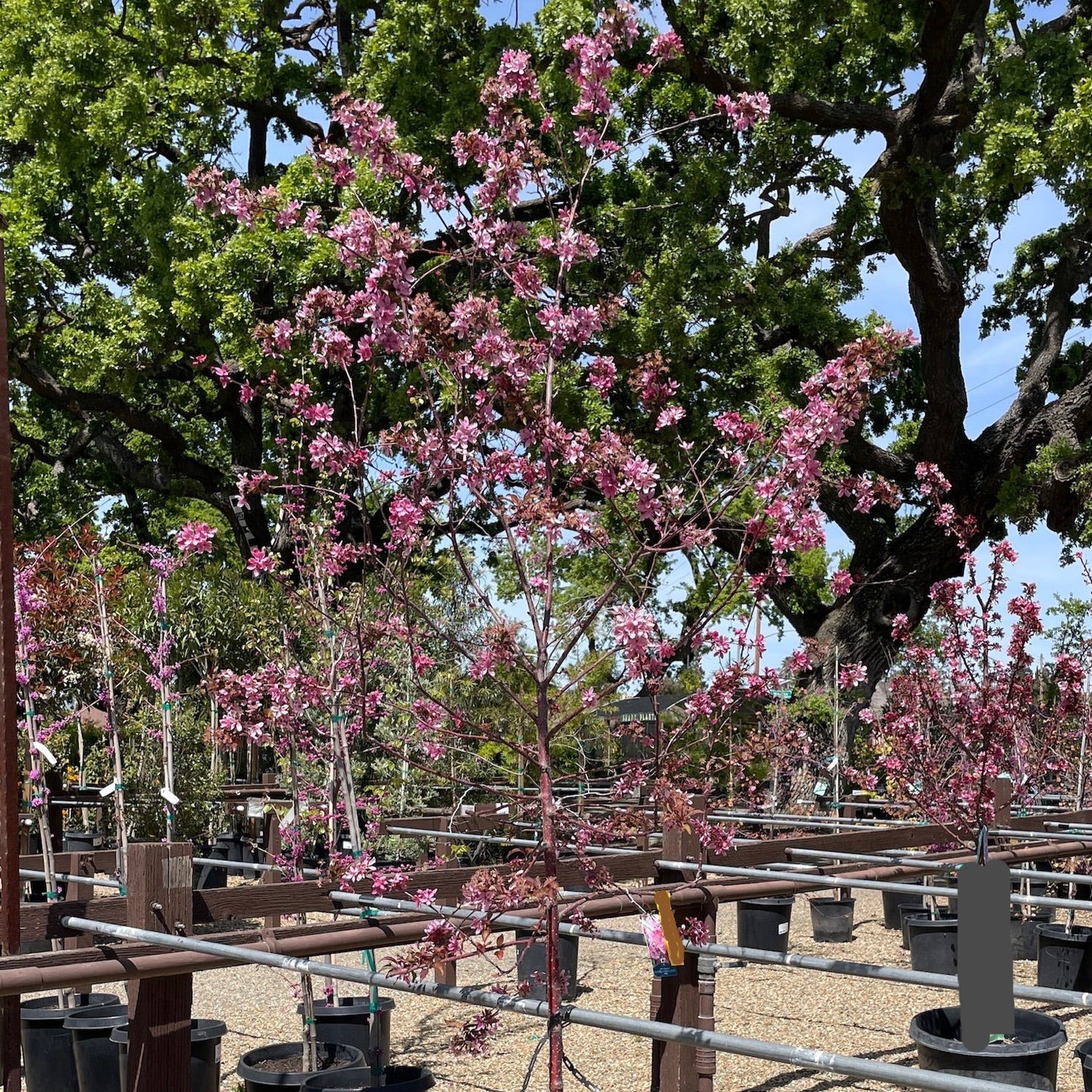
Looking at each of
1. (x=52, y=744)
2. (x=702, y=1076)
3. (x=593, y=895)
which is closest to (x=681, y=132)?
(x=52, y=744)

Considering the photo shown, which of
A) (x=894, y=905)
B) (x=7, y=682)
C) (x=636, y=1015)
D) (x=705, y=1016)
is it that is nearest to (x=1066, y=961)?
(x=636, y=1015)

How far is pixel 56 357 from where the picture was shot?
18.0 meters

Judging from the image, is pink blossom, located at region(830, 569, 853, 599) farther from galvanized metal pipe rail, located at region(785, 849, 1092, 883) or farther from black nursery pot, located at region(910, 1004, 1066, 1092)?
black nursery pot, located at region(910, 1004, 1066, 1092)

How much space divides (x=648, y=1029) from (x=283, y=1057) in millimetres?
3602

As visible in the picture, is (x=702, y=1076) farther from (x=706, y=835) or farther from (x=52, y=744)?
(x=52, y=744)

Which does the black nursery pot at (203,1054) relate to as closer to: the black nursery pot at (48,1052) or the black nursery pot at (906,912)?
the black nursery pot at (48,1052)

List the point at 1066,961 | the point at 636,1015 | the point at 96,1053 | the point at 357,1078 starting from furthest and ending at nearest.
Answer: the point at 1066,961
the point at 636,1015
the point at 96,1053
the point at 357,1078

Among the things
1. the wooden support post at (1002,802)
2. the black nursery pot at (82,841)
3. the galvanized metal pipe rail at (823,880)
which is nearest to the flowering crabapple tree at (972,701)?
the wooden support post at (1002,802)

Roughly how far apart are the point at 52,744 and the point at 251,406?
609cm

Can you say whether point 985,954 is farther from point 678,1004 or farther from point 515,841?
point 515,841

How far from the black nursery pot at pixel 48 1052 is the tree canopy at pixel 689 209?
324 inches

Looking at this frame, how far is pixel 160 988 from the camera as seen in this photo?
137 inches

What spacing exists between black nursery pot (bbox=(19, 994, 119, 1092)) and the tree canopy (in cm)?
823

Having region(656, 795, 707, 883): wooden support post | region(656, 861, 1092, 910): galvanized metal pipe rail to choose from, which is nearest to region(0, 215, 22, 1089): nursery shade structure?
region(656, 861, 1092, 910): galvanized metal pipe rail
